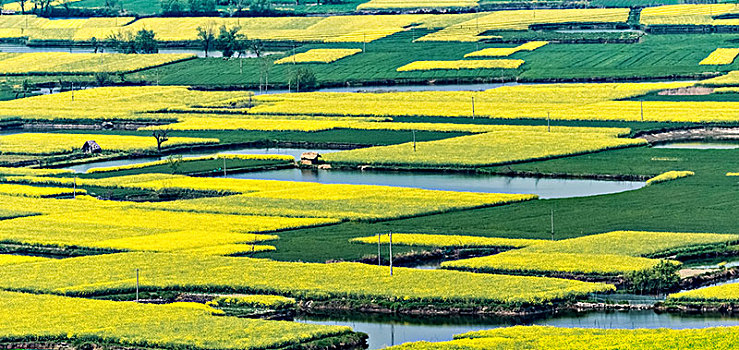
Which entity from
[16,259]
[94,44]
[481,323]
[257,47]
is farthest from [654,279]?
Answer: [94,44]

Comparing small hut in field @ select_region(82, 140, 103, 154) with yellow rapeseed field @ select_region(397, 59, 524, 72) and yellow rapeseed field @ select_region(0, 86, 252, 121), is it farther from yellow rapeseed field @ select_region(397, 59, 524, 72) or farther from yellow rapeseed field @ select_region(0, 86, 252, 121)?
yellow rapeseed field @ select_region(397, 59, 524, 72)

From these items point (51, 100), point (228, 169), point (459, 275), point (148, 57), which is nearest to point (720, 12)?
point (148, 57)

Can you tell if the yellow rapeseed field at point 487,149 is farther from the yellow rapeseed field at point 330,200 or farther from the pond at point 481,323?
the pond at point 481,323

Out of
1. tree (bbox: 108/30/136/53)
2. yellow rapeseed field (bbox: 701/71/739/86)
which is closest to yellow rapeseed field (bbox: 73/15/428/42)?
tree (bbox: 108/30/136/53)

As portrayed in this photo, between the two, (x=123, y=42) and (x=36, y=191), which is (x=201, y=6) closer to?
(x=123, y=42)

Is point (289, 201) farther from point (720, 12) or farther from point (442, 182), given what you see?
point (720, 12)

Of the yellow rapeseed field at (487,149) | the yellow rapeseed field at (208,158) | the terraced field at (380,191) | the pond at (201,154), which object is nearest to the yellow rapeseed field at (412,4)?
the terraced field at (380,191)
